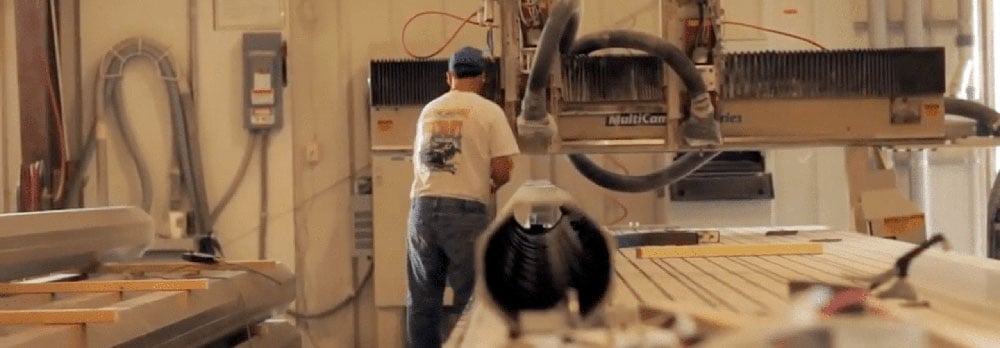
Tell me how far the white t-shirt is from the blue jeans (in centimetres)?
5

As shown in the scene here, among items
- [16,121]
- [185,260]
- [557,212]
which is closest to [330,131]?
[16,121]

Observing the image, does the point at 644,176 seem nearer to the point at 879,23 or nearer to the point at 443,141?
the point at 443,141

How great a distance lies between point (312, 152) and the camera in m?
5.34

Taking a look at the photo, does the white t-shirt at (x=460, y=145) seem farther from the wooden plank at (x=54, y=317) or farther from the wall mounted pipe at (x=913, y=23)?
the wall mounted pipe at (x=913, y=23)

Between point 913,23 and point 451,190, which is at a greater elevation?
point 913,23

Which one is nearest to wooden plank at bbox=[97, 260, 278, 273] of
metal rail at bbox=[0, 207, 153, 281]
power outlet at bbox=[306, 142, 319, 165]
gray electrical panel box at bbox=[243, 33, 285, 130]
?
metal rail at bbox=[0, 207, 153, 281]

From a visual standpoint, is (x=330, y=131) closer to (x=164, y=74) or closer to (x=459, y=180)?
(x=164, y=74)

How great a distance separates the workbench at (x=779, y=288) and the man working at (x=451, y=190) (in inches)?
33.4

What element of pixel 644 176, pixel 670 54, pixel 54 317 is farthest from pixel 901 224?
pixel 54 317

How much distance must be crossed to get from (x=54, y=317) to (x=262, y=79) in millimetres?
3359

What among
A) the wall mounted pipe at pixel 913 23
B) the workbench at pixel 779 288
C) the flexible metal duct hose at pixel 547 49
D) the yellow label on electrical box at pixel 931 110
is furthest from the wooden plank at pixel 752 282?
the wall mounted pipe at pixel 913 23

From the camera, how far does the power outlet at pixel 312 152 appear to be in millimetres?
5332

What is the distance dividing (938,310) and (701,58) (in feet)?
3.50

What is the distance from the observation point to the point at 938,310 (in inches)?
64.0
